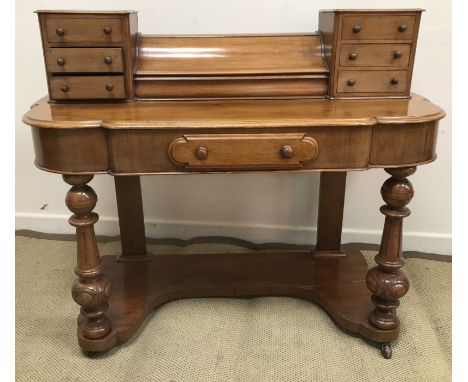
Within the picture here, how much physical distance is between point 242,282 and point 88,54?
1.09 meters

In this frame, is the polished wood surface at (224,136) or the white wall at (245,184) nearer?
the polished wood surface at (224,136)

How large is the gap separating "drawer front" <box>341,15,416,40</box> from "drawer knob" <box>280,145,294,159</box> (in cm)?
51

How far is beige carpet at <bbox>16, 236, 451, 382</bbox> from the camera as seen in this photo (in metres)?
1.57

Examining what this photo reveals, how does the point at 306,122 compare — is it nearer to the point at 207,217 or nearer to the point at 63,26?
the point at 63,26

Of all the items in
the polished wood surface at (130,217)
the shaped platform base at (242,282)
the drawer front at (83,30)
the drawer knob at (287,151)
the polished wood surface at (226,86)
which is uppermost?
the drawer front at (83,30)

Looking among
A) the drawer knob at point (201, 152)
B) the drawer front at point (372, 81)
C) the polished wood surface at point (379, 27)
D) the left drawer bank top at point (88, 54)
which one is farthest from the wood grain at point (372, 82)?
the left drawer bank top at point (88, 54)

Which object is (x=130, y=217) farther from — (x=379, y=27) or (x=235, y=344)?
(x=379, y=27)

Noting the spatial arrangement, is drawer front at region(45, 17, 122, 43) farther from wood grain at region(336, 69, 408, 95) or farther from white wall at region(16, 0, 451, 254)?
wood grain at region(336, 69, 408, 95)

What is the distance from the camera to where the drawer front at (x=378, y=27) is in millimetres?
1535

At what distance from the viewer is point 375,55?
158cm

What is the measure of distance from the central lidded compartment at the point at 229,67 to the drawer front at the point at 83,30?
0.46ft

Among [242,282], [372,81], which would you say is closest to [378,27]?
[372,81]

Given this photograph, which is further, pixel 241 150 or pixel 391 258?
pixel 391 258

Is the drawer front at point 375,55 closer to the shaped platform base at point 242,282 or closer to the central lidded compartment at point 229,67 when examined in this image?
the central lidded compartment at point 229,67
